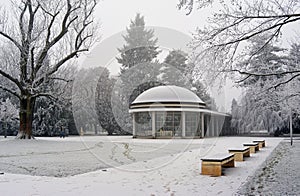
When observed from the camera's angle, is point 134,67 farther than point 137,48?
No

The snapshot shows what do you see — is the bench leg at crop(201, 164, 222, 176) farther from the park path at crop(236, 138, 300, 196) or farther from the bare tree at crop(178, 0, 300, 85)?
the bare tree at crop(178, 0, 300, 85)

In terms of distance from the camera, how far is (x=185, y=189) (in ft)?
22.7

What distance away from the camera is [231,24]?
7.87 m

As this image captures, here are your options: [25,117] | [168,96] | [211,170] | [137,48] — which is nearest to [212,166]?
[211,170]

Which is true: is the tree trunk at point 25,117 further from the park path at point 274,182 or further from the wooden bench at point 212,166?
the park path at point 274,182

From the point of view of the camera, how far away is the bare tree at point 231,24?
775 centimetres

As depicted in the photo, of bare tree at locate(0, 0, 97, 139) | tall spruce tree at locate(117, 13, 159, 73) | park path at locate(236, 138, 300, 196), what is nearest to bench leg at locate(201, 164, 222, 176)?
park path at locate(236, 138, 300, 196)

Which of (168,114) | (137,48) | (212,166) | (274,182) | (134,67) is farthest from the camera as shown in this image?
(137,48)

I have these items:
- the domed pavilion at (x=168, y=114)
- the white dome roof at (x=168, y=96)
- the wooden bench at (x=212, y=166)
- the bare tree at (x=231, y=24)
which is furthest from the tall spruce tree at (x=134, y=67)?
the bare tree at (x=231, y=24)

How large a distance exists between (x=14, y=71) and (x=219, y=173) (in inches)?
817

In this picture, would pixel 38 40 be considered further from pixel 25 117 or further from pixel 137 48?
pixel 137 48

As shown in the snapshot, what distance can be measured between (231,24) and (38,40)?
18981mm

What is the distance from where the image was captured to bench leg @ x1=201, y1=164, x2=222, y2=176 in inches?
345

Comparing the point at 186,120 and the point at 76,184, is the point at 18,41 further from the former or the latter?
the point at 76,184
